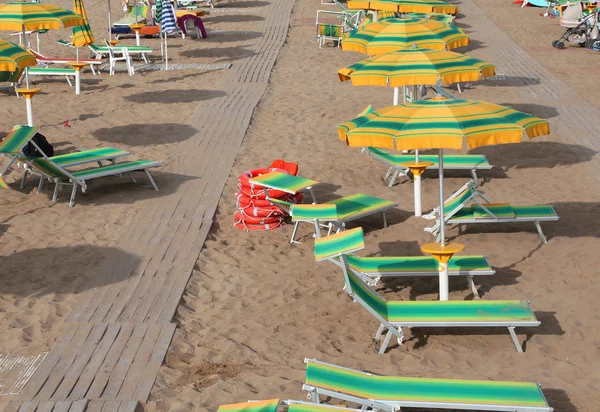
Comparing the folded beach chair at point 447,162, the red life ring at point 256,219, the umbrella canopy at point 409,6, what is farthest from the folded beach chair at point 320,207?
the umbrella canopy at point 409,6

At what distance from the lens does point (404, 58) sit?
34.1 feet

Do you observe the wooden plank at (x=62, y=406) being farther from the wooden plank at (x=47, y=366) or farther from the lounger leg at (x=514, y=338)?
the lounger leg at (x=514, y=338)

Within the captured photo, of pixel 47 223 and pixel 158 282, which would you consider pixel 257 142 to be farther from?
pixel 158 282

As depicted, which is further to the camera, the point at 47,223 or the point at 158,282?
the point at 47,223

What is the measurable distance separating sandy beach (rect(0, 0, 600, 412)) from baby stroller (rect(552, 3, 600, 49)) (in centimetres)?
585

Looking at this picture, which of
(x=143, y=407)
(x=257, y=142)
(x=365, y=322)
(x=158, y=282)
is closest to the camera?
(x=143, y=407)

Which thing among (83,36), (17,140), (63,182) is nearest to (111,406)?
(17,140)

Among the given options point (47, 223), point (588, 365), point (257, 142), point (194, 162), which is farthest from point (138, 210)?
point (588, 365)

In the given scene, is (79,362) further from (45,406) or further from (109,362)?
(45,406)

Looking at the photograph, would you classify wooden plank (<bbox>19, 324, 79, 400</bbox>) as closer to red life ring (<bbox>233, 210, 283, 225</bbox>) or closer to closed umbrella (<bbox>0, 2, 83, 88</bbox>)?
red life ring (<bbox>233, 210, 283, 225</bbox>)

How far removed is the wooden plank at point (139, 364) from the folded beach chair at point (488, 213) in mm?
3598

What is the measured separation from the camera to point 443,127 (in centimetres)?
734

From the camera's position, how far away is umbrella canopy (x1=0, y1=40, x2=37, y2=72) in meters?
11.5

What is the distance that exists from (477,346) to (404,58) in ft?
13.8
